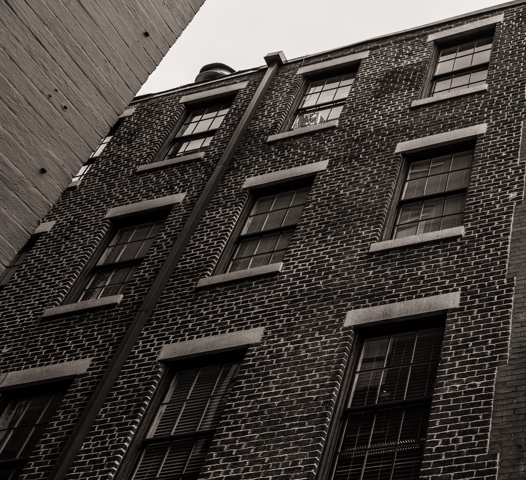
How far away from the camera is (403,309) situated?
11.2 meters

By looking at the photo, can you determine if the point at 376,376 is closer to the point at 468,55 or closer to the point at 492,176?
the point at 492,176

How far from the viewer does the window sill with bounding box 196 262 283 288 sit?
43.1 ft

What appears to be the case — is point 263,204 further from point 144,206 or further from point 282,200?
point 144,206

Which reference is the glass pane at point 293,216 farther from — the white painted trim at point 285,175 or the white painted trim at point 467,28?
the white painted trim at point 467,28

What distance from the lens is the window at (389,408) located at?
9555mm

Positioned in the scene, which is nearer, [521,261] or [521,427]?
[521,427]

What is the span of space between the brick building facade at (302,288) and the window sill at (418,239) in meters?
0.05

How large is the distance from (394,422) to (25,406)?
638 centimetres

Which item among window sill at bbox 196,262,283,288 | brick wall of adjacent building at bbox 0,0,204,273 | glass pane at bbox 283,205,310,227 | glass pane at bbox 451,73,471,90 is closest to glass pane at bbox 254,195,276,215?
glass pane at bbox 283,205,310,227

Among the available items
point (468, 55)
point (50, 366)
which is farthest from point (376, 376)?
point (468, 55)

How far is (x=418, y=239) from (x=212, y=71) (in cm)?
1240

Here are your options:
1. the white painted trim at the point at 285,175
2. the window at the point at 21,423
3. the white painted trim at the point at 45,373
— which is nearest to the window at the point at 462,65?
the white painted trim at the point at 285,175

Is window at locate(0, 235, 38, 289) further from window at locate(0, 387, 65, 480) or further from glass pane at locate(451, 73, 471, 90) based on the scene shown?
glass pane at locate(451, 73, 471, 90)

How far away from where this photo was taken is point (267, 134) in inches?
683
